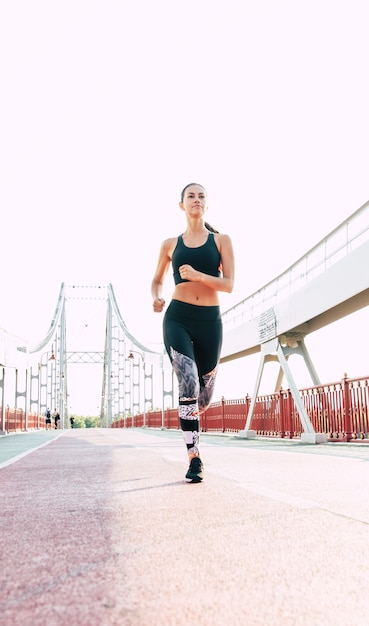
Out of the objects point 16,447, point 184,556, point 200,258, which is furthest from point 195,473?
point 16,447

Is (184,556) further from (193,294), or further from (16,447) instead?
(16,447)

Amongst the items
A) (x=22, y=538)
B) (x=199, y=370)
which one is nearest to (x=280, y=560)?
(x=22, y=538)

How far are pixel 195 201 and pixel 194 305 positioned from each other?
2.35 feet

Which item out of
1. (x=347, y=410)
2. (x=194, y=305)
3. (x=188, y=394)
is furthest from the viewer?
(x=347, y=410)

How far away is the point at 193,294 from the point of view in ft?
13.5

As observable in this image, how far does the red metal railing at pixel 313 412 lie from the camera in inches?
413

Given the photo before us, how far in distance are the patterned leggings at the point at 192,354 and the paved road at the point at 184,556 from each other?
24.8 inches

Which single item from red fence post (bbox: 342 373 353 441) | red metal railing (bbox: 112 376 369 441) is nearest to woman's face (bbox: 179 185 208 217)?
red metal railing (bbox: 112 376 369 441)

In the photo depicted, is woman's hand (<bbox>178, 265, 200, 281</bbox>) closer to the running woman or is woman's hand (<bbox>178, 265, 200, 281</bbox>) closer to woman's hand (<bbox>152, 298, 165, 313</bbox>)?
the running woman

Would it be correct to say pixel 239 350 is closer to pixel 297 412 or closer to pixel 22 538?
pixel 297 412

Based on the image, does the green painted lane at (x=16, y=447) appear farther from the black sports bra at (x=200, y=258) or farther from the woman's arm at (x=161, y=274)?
the black sports bra at (x=200, y=258)

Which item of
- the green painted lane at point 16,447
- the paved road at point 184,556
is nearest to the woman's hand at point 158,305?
the paved road at point 184,556

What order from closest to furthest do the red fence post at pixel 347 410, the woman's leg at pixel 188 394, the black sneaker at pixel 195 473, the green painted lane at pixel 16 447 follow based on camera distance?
1. the black sneaker at pixel 195 473
2. the woman's leg at pixel 188 394
3. the green painted lane at pixel 16 447
4. the red fence post at pixel 347 410

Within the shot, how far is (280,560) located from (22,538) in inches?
31.6
